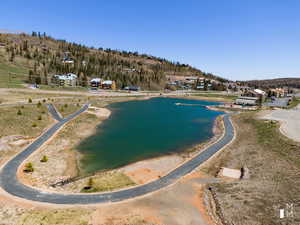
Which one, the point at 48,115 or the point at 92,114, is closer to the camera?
the point at 48,115

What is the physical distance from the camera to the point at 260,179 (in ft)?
78.5

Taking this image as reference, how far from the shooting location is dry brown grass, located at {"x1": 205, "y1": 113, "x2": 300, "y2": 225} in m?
17.1

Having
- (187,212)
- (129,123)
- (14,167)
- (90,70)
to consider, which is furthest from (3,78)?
(187,212)

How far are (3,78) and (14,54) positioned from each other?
5279 centimetres

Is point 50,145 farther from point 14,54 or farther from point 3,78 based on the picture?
point 14,54

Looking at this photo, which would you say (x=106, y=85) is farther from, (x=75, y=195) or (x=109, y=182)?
(x=75, y=195)

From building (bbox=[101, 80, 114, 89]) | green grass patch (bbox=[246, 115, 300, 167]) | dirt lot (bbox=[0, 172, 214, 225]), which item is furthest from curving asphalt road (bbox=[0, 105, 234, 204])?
building (bbox=[101, 80, 114, 89])

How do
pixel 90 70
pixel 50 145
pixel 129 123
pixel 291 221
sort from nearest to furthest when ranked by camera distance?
pixel 291 221, pixel 50 145, pixel 129 123, pixel 90 70

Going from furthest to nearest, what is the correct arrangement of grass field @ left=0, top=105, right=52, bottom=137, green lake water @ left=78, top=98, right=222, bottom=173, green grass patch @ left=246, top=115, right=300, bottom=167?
grass field @ left=0, top=105, right=52, bottom=137, green lake water @ left=78, top=98, right=222, bottom=173, green grass patch @ left=246, top=115, right=300, bottom=167

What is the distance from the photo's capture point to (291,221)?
51.5 ft

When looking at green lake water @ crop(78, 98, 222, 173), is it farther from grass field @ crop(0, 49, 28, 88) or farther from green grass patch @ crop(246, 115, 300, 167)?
grass field @ crop(0, 49, 28, 88)

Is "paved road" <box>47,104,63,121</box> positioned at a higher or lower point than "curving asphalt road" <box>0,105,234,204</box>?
higher

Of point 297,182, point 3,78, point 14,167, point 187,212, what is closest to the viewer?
point 187,212

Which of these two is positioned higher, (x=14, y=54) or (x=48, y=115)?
(x=14, y=54)
